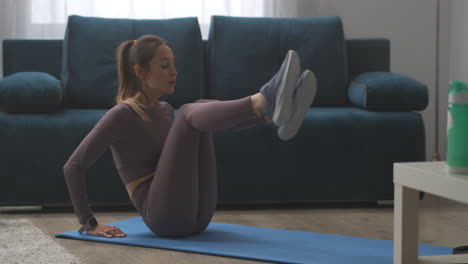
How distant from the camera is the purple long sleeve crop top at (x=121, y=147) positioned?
7.67ft

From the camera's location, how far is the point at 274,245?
2.34 m

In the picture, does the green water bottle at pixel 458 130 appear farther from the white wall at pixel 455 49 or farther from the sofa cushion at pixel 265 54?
the white wall at pixel 455 49

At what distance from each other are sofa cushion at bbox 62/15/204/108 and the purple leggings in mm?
1239

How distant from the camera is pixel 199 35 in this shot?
12.2 ft

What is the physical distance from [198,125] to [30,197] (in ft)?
4.27

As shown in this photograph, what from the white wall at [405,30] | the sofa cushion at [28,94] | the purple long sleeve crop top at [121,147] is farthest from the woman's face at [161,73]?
the white wall at [405,30]

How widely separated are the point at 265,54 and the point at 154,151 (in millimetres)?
1426

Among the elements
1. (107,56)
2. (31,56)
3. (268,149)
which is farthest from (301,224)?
(31,56)

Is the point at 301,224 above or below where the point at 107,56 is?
below

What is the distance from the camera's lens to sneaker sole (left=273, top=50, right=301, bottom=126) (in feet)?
6.27

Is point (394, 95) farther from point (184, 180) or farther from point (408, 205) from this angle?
point (408, 205)

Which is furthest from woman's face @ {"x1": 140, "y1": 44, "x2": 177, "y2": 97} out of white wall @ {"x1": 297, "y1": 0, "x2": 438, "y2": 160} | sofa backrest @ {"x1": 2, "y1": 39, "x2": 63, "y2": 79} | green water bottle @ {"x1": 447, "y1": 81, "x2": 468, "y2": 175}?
white wall @ {"x1": 297, "y1": 0, "x2": 438, "y2": 160}

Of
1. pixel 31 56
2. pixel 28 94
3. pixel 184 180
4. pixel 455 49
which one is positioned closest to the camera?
pixel 184 180

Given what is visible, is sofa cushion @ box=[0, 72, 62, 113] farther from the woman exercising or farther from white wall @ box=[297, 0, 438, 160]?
white wall @ box=[297, 0, 438, 160]
